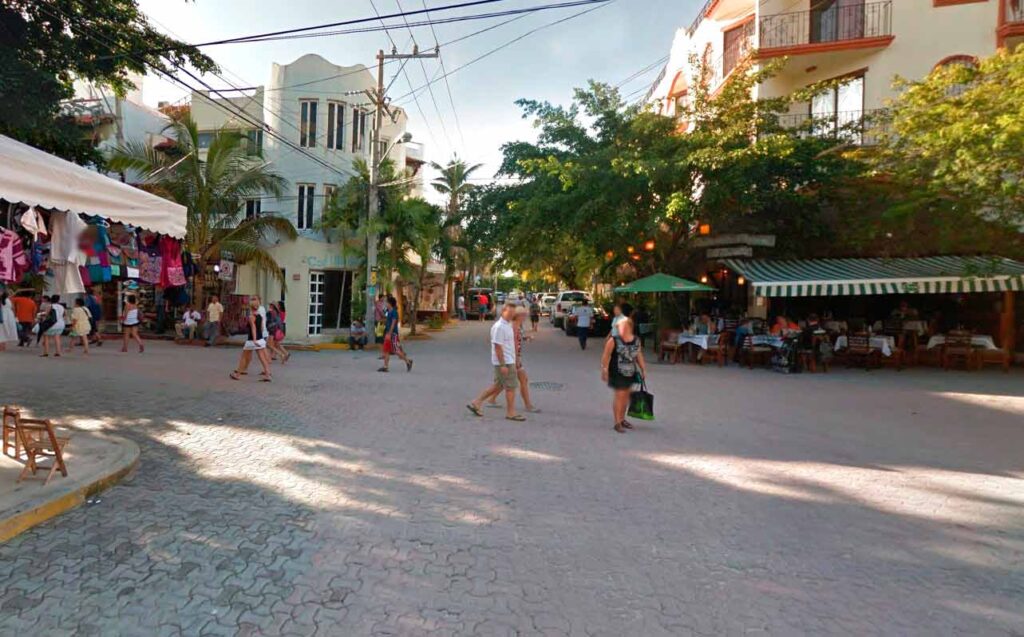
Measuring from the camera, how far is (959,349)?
14.9m

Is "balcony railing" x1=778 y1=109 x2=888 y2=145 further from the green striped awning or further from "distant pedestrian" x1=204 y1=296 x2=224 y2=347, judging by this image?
"distant pedestrian" x1=204 y1=296 x2=224 y2=347

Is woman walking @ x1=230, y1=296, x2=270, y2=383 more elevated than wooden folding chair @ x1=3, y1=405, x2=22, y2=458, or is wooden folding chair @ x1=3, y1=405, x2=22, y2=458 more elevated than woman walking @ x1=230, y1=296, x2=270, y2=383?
woman walking @ x1=230, y1=296, x2=270, y2=383

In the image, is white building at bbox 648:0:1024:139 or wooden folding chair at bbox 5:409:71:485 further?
white building at bbox 648:0:1024:139

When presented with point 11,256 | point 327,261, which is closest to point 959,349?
point 11,256

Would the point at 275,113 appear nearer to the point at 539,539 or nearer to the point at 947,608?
the point at 539,539

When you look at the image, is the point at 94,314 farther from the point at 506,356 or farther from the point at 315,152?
the point at 506,356

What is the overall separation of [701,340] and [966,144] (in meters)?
7.36

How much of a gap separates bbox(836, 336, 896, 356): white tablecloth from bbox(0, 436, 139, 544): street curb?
1559cm

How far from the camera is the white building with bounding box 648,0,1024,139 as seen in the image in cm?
1731

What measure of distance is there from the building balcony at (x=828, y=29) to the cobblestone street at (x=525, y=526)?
13.7m

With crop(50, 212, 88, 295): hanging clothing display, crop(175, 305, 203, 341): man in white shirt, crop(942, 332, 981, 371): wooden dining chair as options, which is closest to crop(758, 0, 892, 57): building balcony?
crop(942, 332, 981, 371): wooden dining chair

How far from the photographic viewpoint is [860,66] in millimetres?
18359

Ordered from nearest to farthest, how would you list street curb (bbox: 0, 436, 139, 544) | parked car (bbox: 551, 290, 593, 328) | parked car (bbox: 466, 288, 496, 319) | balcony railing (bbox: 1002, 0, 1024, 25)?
1. street curb (bbox: 0, 436, 139, 544)
2. balcony railing (bbox: 1002, 0, 1024, 25)
3. parked car (bbox: 551, 290, 593, 328)
4. parked car (bbox: 466, 288, 496, 319)

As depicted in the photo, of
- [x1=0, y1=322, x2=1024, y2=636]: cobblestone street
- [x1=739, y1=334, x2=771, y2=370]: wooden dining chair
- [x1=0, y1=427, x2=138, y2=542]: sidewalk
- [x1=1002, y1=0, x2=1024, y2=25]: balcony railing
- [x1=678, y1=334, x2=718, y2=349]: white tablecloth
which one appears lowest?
[x1=0, y1=322, x2=1024, y2=636]: cobblestone street
